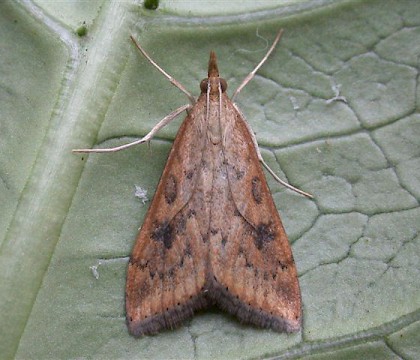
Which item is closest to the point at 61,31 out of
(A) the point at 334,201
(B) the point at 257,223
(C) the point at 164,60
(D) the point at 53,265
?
(C) the point at 164,60

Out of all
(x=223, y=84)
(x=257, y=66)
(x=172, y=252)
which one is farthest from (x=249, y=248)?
(x=257, y=66)

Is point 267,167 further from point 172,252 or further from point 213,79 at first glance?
point 172,252

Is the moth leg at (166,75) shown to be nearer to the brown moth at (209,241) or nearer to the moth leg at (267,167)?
the brown moth at (209,241)

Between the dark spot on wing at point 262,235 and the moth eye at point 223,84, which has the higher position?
the moth eye at point 223,84

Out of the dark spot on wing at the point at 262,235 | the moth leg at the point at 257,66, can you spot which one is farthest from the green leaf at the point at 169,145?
the dark spot on wing at the point at 262,235

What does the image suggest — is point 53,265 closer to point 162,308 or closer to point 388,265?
point 162,308

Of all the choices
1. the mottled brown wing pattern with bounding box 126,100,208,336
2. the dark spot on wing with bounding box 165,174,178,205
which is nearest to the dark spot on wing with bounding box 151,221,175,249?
the mottled brown wing pattern with bounding box 126,100,208,336

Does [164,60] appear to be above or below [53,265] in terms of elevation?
above

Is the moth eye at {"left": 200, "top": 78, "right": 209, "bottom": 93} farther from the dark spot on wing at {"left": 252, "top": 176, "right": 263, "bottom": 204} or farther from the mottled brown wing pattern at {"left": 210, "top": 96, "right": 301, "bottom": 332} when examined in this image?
the dark spot on wing at {"left": 252, "top": 176, "right": 263, "bottom": 204}
